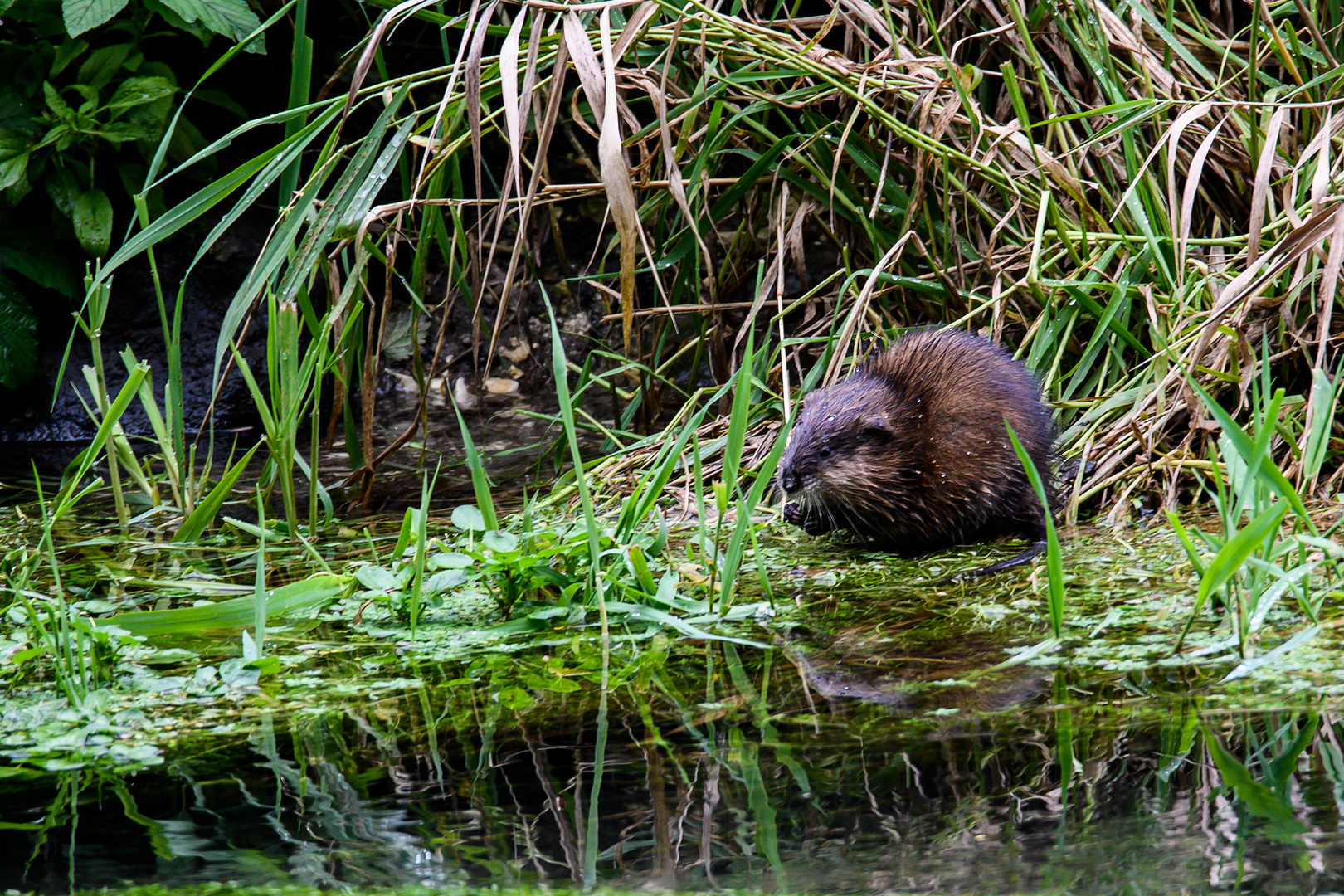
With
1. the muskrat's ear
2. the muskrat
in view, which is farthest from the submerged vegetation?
the muskrat's ear

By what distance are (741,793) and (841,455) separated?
1.68 metres

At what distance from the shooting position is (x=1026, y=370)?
11.1 feet

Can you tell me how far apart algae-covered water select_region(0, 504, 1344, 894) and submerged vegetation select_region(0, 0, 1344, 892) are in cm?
1

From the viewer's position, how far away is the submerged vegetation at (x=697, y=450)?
1.77 meters

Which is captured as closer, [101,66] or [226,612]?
[226,612]

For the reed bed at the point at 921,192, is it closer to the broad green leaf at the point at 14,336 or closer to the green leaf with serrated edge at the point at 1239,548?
the green leaf with serrated edge at the point at 1239,548

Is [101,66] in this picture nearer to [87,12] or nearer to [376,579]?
[87,12]

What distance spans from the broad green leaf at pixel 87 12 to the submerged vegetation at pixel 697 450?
0.10ft

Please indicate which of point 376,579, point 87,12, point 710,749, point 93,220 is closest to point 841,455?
point 376,579

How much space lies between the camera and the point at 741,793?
1.67 metres

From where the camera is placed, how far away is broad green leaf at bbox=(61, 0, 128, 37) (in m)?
4.49

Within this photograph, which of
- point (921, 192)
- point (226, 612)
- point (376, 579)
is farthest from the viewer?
point (921, 192)

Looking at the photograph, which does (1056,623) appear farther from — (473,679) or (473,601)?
(473,601)

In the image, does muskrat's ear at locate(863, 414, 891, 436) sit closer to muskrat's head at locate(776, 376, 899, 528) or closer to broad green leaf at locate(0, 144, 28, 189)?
muskrat's head at locate(776, 376, 899, 528)
